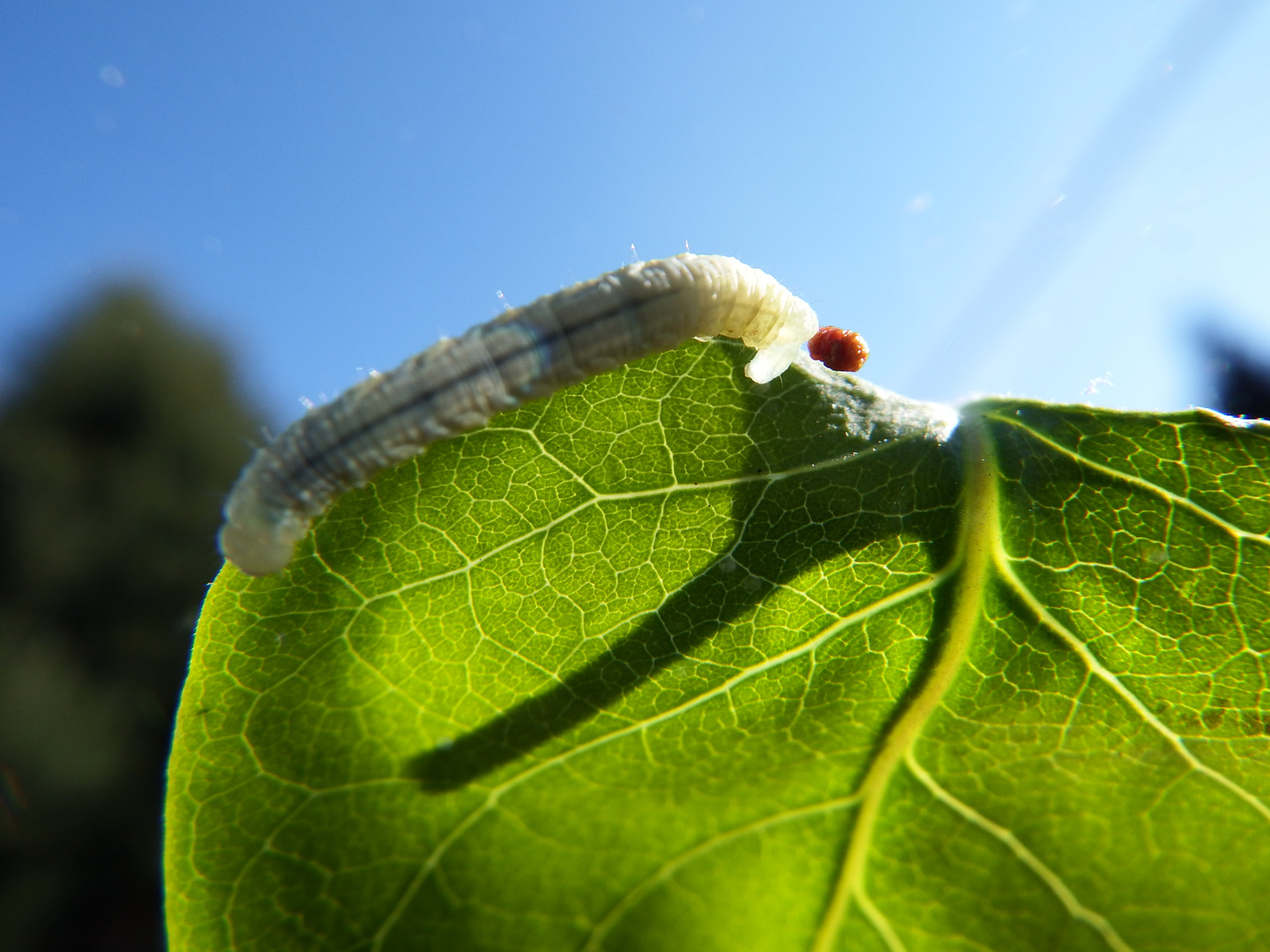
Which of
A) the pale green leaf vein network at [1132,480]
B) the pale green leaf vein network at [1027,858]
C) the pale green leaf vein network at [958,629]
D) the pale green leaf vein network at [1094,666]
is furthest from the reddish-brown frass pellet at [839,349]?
the pale green leaf vein network at [1027,858]

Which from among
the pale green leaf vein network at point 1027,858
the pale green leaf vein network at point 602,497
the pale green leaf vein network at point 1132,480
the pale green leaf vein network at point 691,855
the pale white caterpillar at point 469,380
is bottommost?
the pale green leaf vein network at point 1027,858

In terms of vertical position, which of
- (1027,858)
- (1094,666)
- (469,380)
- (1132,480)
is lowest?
(1027,858)

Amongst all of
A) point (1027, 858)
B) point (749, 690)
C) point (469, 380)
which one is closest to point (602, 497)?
point (469, 380)

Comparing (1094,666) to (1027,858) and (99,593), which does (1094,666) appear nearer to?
(1027,858)

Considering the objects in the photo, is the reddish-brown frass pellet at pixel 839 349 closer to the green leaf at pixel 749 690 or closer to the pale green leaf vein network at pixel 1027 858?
the green leaf at pixel 749 690

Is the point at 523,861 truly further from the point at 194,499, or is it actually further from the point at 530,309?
the point at 194,499

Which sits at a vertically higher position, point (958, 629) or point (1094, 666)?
point (958, 629)

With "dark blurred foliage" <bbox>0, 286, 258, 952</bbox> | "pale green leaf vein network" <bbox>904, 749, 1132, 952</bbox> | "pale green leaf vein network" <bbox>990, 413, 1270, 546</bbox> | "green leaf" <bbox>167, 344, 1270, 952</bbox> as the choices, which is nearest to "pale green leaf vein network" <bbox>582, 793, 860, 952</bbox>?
"green leaf" <bbox>167, 344, 1270, 952</bbox>
